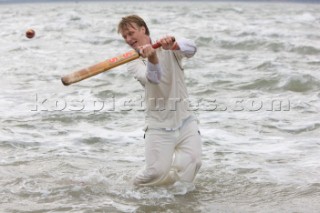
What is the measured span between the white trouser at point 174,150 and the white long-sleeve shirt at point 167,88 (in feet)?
0.25

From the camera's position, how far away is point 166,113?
5.72 meters

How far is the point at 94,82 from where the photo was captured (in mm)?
13227

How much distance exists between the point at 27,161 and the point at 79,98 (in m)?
4.23

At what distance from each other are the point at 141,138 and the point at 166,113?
297cm

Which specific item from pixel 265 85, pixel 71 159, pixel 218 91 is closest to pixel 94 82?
pixel 218 91

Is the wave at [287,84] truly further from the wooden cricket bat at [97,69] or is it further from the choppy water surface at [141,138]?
the wooden cricket bat at [97,69]

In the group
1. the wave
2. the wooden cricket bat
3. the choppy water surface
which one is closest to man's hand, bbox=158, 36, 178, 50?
the wooden cricket bat

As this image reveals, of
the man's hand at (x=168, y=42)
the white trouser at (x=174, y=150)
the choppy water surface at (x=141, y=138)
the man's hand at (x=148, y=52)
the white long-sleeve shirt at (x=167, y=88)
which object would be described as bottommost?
the choppy water surface at (x=141, y=138)

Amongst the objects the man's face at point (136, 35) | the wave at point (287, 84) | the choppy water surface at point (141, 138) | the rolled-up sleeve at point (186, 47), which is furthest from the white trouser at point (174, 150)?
the wave at point (287, 84)

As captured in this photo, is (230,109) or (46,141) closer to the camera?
(46,141)

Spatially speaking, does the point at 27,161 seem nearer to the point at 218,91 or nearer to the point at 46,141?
the point at 46,141

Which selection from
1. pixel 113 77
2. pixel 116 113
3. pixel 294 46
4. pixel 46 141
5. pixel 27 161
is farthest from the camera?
pixel 294 46

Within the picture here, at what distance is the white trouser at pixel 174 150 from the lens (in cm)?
576

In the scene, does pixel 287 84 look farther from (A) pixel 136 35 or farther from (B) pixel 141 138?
(A) pixel 136 35
